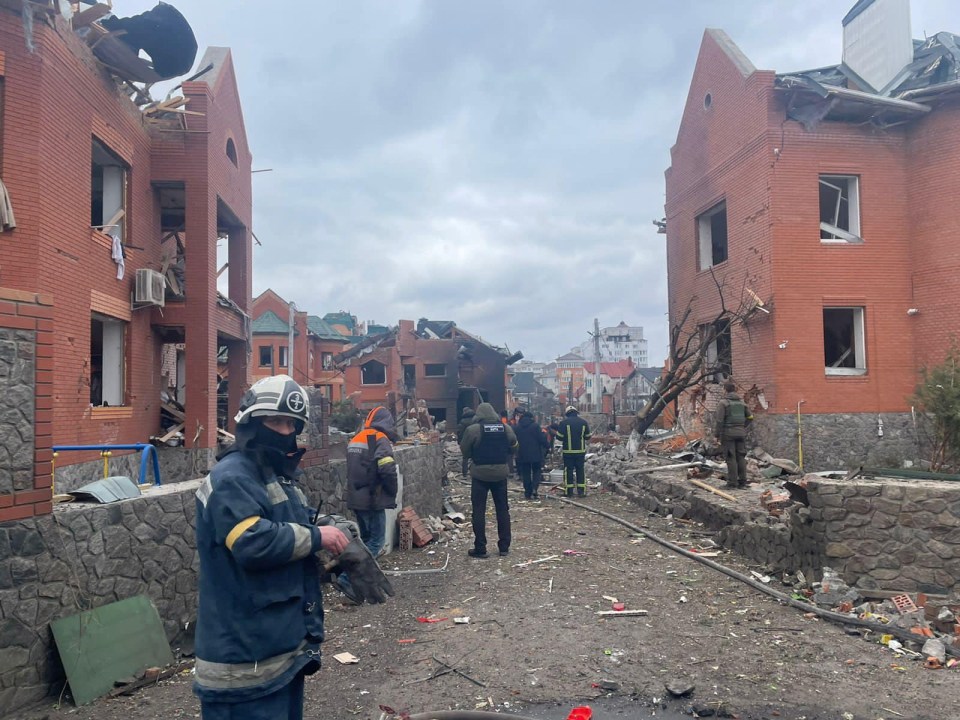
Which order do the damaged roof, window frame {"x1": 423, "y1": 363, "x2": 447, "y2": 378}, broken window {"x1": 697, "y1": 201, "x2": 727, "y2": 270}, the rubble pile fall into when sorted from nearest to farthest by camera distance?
1. the rubble pile
2. the damaged roof
3. broken window {"x1": 697, "y1": 201, "x2": 727, "y2": 270}
4. window frame {"x1": 423, "y1": 363, "x2": 447, "y2": 378}

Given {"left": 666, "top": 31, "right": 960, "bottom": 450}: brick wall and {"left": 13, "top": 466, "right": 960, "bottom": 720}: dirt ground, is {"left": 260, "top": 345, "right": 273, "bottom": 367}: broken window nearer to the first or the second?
{"left": 666, "top": 31, "right": 960, "bottom": 450}: brick wall

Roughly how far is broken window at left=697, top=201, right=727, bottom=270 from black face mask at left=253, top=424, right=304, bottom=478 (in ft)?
58.7

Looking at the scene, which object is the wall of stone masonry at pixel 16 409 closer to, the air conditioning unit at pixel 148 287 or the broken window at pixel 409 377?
the air conditioning unit at pixel 148 287

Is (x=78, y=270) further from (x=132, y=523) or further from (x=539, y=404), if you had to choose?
(x=539, y=404)

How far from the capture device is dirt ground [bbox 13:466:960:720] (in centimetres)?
429

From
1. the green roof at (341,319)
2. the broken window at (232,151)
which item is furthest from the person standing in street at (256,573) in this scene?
the green roof at (341,319)

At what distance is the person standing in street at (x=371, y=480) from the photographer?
7586 mm

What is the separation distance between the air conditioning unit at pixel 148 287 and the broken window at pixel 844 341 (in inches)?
574

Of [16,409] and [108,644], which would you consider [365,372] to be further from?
[16,409]

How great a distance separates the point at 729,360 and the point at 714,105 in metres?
6.95

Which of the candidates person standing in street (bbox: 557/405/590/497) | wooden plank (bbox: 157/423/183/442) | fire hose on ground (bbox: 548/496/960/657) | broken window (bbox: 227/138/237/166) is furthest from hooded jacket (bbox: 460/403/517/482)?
broken window (bbox: 227/138/237/166)

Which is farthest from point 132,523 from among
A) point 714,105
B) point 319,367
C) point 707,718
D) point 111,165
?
point 319,367

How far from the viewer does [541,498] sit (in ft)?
47.0

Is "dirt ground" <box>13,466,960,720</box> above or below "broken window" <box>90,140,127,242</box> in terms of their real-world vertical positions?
below
